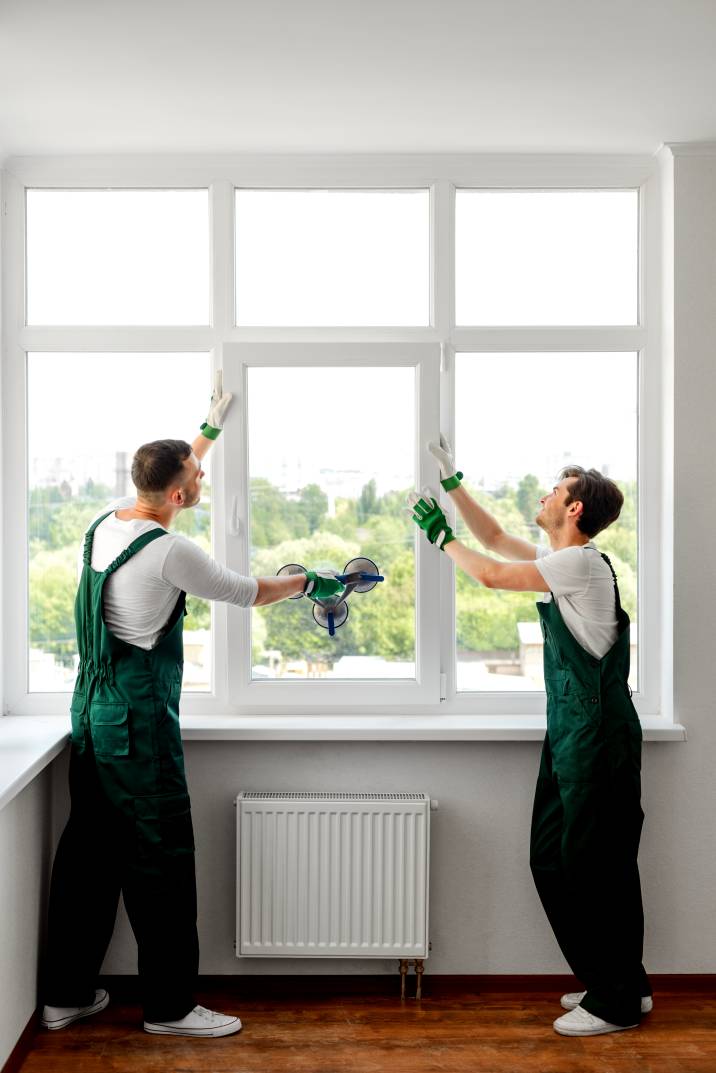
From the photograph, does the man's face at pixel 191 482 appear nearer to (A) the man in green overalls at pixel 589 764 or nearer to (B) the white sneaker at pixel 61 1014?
(A) the man in green overalls at pixel 589 764

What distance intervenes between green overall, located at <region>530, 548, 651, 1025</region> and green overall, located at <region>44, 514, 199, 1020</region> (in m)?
1.06

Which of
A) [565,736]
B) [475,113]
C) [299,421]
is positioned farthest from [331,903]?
[475,113]

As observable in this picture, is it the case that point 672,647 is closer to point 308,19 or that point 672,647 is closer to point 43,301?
point 308,19

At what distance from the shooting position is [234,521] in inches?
120

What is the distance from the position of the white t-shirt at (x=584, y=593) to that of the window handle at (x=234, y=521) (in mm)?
976

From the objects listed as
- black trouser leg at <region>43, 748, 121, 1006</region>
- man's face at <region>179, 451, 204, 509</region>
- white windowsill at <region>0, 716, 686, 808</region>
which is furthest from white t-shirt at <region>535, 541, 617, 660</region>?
black trouser leg at <region>43, 748, 121, 1006</region>

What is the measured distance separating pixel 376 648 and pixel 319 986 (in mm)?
1057

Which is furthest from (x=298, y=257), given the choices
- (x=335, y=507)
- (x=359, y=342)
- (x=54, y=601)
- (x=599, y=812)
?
(x=599, y=812)

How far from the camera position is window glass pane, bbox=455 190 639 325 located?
3.08 m

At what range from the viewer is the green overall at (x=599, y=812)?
262 centimetres

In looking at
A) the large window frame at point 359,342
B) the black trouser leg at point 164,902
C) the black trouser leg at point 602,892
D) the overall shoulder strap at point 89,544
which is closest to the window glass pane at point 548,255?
the large window frame at point 359,342

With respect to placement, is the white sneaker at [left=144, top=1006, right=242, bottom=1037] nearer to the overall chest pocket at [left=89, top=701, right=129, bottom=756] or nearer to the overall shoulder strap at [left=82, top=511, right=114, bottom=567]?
the overall chest pocket at [left=89, top=701, right=129, bottom=756]

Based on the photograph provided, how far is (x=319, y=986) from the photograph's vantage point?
115 inches

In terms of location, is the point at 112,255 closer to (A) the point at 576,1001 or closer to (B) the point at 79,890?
(B) the point at 79,890
